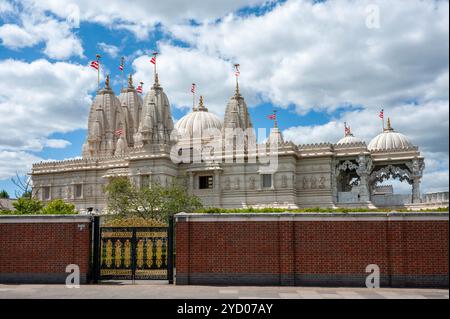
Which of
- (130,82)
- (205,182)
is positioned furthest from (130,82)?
(205,182)

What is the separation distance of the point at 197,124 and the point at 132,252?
51945mm

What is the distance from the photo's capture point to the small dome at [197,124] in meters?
69.9

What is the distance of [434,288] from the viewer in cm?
1800

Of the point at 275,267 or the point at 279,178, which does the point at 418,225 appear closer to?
the point at 275,267

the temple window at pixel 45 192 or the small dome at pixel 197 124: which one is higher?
the small dome at pixel 197 124

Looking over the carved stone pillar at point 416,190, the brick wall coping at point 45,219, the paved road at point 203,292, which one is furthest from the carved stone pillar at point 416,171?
the brick wall coping at point 45,219

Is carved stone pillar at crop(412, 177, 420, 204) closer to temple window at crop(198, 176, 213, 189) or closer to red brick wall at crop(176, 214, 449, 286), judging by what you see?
temple window at crop(198, 176, 213, 189)

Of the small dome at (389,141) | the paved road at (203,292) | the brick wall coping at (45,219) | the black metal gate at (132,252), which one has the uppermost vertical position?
the small dome at (389,141)

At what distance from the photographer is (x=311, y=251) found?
18656 millimetres

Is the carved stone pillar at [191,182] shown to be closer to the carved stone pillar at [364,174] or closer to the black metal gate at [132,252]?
the carved stone pillar at [364,174]

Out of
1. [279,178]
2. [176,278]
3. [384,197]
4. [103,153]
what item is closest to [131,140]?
[103,153]

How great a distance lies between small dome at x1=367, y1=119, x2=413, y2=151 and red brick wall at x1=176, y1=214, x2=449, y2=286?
40.4 metres

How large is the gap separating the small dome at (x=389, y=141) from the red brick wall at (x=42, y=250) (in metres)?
44.3

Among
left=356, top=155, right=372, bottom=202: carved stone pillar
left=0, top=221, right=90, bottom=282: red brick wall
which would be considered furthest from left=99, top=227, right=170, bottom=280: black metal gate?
left=356, top=155, right=372, bottom=202: carved stone pillar
